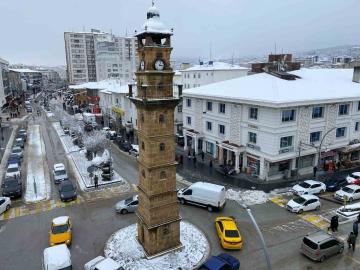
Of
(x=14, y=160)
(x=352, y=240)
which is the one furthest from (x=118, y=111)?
(x=352, y=240)

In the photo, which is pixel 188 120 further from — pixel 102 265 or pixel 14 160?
pixel 102 265

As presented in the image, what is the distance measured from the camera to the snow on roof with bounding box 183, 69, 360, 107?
1337 inches

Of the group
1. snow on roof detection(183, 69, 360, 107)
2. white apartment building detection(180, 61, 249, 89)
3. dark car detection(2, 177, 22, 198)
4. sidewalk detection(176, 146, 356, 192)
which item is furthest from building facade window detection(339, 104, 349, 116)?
dark car detection(2, 177, 22, 198)

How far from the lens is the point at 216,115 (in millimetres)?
42062

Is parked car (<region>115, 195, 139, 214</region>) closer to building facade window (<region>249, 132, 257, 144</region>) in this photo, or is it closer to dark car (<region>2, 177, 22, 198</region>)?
dark car (<region>2, 177, 22, 198</region>)

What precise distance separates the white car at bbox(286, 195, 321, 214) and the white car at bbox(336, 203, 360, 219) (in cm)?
192

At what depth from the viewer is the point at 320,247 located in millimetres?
20266

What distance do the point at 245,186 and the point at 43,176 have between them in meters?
24.9

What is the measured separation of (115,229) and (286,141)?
70.6 ft

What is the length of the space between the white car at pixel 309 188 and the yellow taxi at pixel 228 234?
10882 mm

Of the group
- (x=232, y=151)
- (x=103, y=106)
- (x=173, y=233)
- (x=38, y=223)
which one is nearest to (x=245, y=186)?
(x=232, y=151)

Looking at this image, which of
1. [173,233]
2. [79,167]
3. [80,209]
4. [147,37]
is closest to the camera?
[147,37]

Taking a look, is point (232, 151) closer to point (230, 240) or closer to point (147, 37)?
point (230, 240)

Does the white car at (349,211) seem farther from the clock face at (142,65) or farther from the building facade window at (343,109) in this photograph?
the clock face at (142,65)
